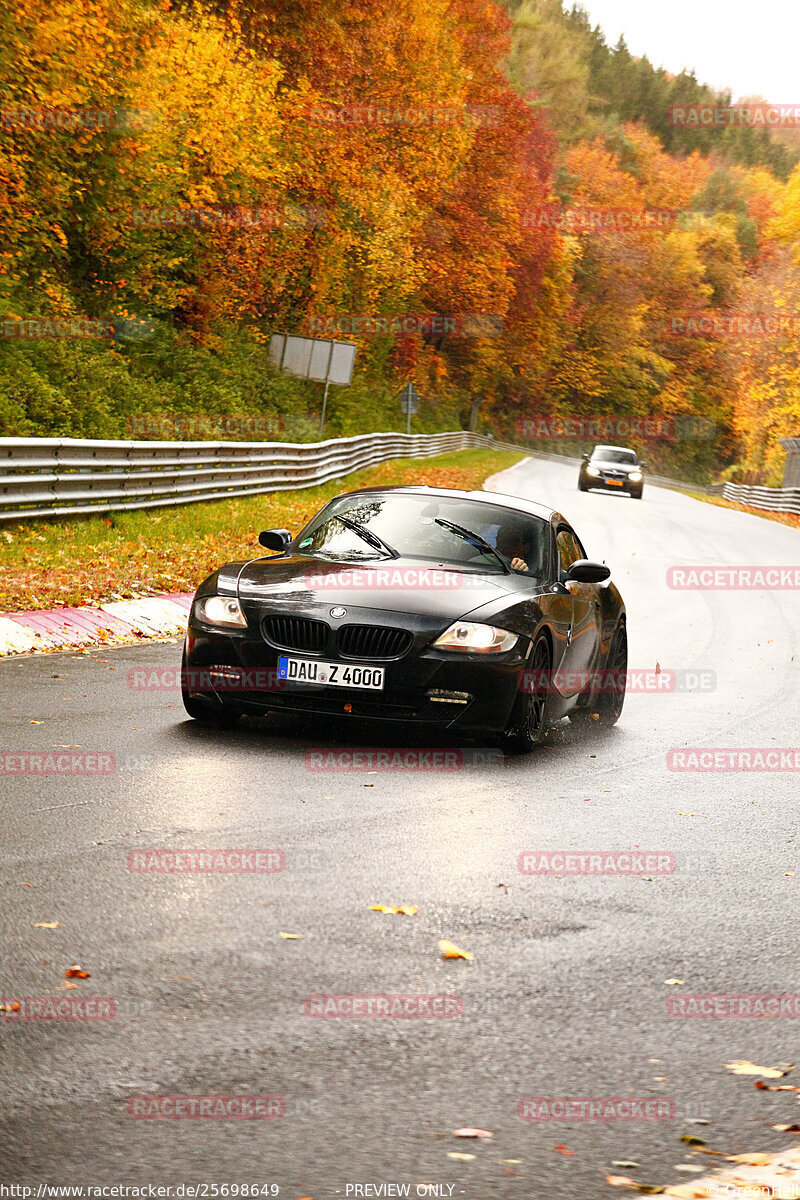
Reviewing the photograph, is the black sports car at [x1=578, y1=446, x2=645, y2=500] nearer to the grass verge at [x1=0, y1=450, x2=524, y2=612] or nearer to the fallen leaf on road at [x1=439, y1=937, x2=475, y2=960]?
the grass verge at [x1=0, y1=450, x2=524, y2=612]

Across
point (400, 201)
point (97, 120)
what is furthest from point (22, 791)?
point (400, 201)

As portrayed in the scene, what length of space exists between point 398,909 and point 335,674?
9.70ft

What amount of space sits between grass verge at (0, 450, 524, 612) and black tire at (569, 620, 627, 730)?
4896 mm

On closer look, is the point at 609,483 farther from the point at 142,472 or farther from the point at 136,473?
the point at 136,473

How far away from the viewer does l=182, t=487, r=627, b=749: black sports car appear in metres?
8.03

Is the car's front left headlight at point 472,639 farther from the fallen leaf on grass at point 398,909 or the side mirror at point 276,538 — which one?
the fallen leaf on grass at point 398,909

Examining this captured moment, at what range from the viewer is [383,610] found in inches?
319

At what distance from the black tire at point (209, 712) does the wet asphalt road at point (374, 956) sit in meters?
0.14

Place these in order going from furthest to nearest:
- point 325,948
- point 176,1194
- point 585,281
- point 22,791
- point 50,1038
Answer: point 585,281 → point 22,791 → point 325,948 → point 50,1038 → point 176,1194

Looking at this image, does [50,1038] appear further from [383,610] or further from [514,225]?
[514,225]

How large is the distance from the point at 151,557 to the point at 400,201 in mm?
35641

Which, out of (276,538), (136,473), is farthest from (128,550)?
(276,538)

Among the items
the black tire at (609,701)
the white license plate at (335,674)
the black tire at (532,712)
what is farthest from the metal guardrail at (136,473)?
the black tire at (532,712)

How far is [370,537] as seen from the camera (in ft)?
30.7
